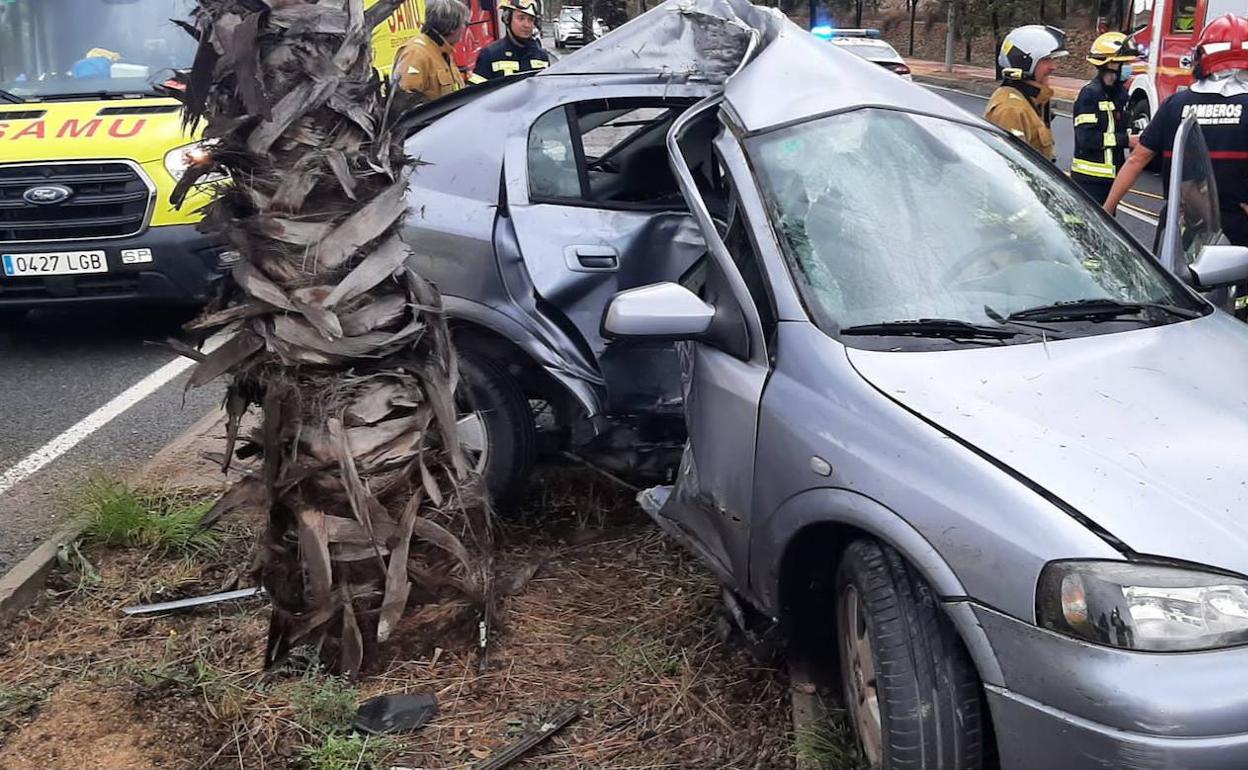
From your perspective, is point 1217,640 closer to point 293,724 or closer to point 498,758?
point 498,758

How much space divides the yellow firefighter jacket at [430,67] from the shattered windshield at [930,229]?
4.44 metres

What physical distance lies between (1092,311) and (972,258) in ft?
1.09

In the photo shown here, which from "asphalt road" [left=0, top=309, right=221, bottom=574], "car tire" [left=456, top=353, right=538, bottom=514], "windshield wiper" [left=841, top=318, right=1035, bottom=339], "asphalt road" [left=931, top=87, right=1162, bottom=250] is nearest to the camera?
"windshield wiper" [left=841, top=318, right=1035, bottom=339]

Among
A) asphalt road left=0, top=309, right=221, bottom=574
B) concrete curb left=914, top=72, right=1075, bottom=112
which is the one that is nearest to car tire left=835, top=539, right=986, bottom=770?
asphalt road left=0, top=309, right=221, bottom=574

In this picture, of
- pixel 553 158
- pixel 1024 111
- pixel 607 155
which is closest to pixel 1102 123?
pixel 1024 111

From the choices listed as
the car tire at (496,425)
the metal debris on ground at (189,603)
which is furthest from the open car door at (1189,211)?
the metal debris on ground at (189,603)

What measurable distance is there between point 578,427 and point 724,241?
1.34 meters

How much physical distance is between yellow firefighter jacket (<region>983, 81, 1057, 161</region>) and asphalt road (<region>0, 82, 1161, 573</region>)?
4.57m

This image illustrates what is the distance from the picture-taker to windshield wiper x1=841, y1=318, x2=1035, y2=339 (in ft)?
9.40

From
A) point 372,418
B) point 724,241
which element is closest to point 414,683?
point 372,418

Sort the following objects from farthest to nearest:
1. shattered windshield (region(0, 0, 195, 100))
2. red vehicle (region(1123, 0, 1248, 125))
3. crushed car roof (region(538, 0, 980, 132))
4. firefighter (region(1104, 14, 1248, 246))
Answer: red vehicle (region(1123, 0, 1248, 125)) → shattered windshield (region(0, 0, 195, 100)) → firefighter (region(1104, 14, 1248, 246)) → crushed car roof (region(538, 0, 980, 132))

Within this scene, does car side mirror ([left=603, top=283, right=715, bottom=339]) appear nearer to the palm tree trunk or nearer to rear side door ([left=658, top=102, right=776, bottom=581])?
rear side door ([left=658, top=102, right=776, bottom=581])

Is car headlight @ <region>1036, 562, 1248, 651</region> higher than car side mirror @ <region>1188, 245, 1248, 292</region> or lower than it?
lower

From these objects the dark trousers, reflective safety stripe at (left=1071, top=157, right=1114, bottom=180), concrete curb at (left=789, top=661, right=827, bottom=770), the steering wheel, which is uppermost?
the steering wheel
